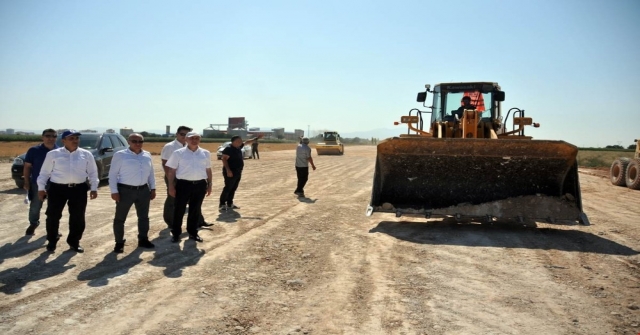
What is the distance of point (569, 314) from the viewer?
15.1ft

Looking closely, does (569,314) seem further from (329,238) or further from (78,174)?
(78,174)

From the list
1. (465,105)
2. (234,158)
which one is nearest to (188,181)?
(234,158)

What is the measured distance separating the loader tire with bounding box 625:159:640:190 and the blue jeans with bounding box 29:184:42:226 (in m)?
17.7

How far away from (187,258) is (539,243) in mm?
5089

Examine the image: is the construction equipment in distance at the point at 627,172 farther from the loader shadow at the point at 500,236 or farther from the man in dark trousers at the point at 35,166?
the man in dark trousers at the point at 35,166

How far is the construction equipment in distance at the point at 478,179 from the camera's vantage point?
8336 mm

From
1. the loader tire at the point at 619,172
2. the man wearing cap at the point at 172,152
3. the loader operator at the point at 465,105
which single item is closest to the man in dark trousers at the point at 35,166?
the man wearing cap at the point at 172,152

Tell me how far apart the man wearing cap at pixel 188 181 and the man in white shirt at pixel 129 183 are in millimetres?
467

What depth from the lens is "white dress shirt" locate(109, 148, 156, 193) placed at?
684 centimetres

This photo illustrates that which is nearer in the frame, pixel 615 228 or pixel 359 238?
pixel 359 238

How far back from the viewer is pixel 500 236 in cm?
812

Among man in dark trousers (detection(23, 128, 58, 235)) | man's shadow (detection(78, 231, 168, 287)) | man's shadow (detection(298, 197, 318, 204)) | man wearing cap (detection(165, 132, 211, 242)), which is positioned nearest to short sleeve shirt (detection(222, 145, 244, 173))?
man's shadow (detection(298, 197, 318, 204))

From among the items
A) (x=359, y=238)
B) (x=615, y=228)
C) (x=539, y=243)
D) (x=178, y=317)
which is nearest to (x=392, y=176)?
(x=359, y=238)

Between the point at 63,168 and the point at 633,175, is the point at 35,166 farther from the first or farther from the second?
the point at 633,175
